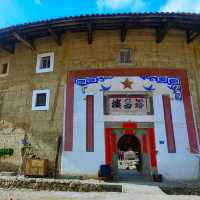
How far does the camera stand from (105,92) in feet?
30.7

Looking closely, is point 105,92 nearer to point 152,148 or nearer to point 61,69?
point 61,69

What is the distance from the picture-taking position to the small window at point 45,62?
1025 cm

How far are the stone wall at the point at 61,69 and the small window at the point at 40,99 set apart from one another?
19 centimetres

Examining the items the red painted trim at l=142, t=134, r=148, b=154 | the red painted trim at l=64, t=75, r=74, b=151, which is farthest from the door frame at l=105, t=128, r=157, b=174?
the red painted trim at l=64, t=75, r=74, b=151

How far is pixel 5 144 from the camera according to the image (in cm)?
976

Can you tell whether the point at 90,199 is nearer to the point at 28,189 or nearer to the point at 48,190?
the point at 48,190

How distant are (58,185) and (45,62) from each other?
556 centimetres

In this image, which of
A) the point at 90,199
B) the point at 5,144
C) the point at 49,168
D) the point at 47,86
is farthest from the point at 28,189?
the point at 47,86

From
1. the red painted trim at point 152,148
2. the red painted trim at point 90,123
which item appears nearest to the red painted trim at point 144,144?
the red painted trim at point 152,148

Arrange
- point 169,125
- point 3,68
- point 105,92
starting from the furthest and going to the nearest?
1. point 3,68
2. point 105,92
3. point 169,125

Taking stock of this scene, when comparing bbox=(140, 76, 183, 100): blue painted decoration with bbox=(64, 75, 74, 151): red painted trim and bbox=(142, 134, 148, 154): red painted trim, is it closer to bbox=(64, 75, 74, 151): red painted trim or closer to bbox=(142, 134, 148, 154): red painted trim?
bbox=(142, 134, 148, 154): red painted trim

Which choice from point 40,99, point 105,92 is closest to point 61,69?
point 40,99

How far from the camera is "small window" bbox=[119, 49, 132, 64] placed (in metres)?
9.86

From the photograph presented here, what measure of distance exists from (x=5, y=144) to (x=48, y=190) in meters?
3.78
